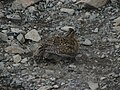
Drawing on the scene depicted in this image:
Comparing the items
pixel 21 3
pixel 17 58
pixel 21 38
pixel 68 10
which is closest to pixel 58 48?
pixel 17 58

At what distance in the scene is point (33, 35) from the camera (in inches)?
357

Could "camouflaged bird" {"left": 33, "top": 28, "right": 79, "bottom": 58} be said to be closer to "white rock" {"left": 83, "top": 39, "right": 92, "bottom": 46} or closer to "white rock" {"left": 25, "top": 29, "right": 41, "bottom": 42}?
"white rock" {"left": 83, "top": 39, "right": 92, "bottom": 46}

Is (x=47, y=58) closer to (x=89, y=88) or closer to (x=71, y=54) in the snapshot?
(x=71, y=54)

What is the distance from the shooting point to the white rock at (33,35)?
8.96m

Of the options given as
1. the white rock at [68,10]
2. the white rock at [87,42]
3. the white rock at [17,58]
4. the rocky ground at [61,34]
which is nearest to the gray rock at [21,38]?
the rocky ground at [61,34]

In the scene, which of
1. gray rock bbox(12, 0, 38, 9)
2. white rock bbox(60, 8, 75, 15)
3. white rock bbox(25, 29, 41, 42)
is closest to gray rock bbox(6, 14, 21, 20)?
gray rock bbox(12, 0, 38, 9)

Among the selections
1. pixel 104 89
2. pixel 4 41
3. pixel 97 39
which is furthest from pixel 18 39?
pixel 104 89

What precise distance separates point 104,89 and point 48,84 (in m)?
0.93

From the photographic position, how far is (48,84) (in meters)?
7.77

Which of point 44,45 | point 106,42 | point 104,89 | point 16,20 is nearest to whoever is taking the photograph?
point 104,89

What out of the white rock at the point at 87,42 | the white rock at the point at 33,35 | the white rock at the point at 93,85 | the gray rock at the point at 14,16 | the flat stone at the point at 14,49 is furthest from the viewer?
the gray rock at the point at 14,16

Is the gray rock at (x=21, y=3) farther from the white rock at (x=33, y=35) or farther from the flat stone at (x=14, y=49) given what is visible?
the flat stone at (x=14, y=49)

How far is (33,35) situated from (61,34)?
548 millimetres

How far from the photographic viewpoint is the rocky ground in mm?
7820
